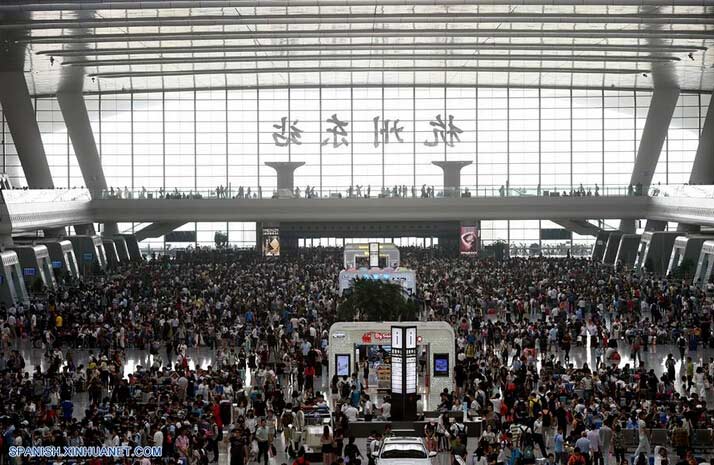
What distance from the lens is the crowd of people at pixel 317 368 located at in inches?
694

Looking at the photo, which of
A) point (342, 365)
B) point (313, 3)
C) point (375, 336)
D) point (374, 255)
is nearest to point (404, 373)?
point (375, 336)

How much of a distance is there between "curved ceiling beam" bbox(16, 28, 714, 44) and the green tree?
59.5 feet

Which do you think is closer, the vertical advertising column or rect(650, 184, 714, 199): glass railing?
the vertical advertising column

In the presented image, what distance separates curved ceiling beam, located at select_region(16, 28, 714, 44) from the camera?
4494cm

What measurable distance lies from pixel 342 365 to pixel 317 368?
10.1ft

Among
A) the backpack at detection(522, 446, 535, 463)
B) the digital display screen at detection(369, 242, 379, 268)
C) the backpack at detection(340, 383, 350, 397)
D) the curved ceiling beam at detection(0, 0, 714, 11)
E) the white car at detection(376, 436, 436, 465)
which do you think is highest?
the curved ceiling beam at detection(0, 0, 714, 11)

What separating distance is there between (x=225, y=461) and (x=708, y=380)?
11465 mm

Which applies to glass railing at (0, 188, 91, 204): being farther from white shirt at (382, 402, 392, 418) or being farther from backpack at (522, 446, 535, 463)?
backpack at (522, 446, 535, 463)

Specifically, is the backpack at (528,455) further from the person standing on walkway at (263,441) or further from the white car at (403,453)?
the person standing on walkway at (263,441)

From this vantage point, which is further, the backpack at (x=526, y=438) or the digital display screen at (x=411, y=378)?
the digital display screen at (x=411, y=378)

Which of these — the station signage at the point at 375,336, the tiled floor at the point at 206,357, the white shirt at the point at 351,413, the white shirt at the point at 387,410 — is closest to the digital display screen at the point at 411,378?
the white shirt at the point at 387,410

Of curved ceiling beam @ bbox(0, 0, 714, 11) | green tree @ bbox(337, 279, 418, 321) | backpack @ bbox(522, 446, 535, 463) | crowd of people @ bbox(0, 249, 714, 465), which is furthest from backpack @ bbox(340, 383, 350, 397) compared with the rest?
curved ceiling beam @ bbox(0, 0, 714, 11)

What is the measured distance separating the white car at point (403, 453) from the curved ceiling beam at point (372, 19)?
1092 inches

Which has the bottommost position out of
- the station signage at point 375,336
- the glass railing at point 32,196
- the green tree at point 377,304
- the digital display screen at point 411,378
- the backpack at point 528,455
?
the backpack at point 528,455
